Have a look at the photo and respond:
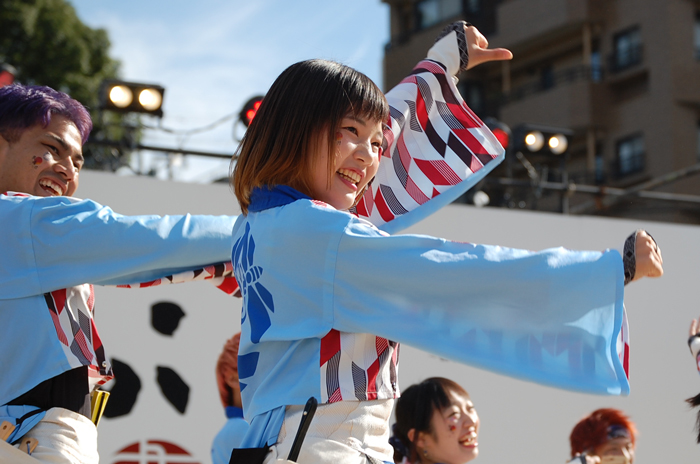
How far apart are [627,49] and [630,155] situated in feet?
5.54


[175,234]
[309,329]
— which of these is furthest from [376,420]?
[175,234]

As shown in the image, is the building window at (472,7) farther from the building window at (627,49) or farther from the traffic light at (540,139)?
the traffic light at (540,139)

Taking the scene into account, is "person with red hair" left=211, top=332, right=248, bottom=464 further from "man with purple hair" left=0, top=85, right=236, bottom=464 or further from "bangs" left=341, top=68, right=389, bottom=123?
"bangs" left=341, top=68, right=389, bottom=123

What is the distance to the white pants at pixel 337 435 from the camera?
3.36 feet

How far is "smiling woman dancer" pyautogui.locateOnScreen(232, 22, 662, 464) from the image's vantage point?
0.99 meters

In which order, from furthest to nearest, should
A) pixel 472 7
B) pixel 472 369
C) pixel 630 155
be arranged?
pixel 472 7 → pixel 630 155 → pixel 472 369

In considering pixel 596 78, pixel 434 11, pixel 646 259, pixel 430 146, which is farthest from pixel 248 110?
pixel 434 11

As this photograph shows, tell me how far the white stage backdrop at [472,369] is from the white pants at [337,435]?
2.85 metres

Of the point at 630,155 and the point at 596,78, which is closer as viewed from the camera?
the point at 630,155

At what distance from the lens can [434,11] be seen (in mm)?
14461

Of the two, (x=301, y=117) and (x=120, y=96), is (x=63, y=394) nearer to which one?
(x=301, y=117)

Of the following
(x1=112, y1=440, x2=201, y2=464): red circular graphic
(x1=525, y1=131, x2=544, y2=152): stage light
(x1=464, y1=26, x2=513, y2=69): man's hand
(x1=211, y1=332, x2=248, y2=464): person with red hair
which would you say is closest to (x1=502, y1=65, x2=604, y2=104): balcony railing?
(x1=525, y1=131, x2=544, y2=152): stage light

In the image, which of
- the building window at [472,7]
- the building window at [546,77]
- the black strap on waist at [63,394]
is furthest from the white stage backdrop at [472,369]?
the building window at [472,7]

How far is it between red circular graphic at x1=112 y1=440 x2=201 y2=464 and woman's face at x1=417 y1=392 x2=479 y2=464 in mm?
1545
